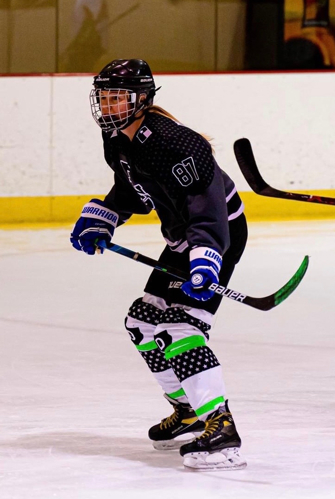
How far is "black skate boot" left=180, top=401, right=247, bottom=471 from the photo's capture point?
246 centimetres

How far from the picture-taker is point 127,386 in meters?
3.20

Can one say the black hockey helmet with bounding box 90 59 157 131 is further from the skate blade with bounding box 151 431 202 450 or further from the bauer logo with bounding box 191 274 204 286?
the skate blade with bounding box 151 431 202 450

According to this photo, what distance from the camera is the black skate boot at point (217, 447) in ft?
8.08

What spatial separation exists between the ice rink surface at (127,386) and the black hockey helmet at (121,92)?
75 centimetres

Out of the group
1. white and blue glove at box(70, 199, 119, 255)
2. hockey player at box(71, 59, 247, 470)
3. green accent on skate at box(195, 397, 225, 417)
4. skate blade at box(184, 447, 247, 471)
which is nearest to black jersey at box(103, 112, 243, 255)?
hockey player at box(71, 59, 247, 470)

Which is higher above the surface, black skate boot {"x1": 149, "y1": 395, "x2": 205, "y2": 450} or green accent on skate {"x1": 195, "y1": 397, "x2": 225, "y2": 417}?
green accent on skate {"x1": 195, "y1": 397, "x2": 225, "y2": 417}

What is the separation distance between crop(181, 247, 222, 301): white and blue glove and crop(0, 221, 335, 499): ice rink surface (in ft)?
1.31

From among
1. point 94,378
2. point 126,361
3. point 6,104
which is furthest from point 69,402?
point 6,104

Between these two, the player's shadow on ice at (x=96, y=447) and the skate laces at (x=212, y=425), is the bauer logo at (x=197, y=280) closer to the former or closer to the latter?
the skate laces at (x=212, y=425)

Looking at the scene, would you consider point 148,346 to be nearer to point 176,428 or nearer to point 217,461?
point 176,428

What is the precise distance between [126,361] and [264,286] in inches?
51.4

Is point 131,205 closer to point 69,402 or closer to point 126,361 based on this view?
point 69,402

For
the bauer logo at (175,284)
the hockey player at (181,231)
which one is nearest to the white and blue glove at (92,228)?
the hockey player at (181,231)

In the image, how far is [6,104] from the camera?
6375mm
